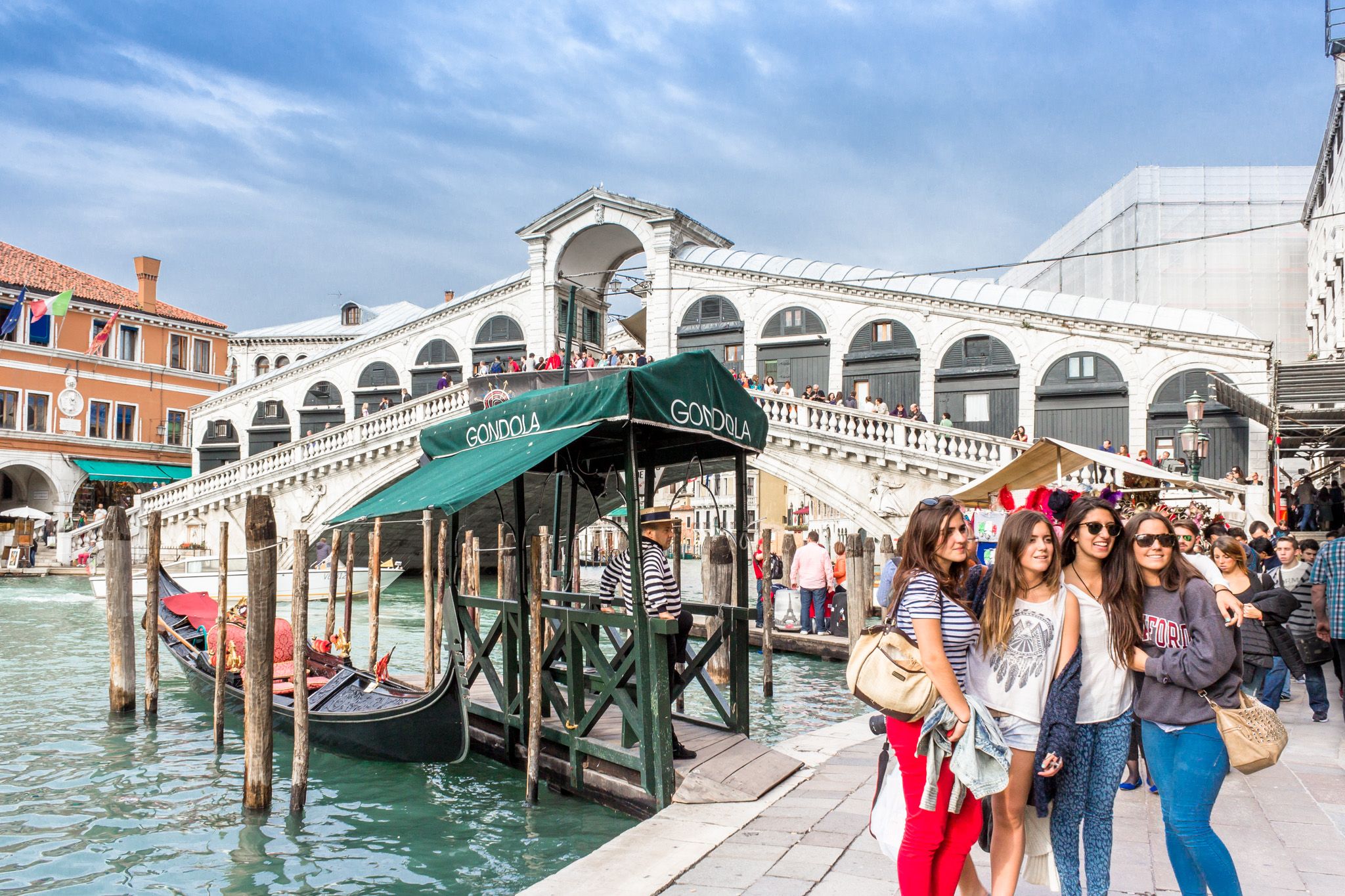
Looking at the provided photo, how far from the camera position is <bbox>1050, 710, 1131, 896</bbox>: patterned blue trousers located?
122 inches

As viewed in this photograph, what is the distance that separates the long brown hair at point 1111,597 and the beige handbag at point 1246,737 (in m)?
0.23

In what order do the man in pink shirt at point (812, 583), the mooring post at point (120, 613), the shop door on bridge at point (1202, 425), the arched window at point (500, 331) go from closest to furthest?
1. the mooring post at point (120, 613)
2. the man in pink shirt at point (812, 583)
3. the shop door on bridge at point (1202, 425)
4. the arched window at point (500, 331)

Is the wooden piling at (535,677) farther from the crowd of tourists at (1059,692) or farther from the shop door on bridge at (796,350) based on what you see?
the shop door on bridge at (796,350)

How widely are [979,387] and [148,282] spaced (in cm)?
2576

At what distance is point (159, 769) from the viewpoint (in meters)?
7.52

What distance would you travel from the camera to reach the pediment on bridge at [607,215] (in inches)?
974

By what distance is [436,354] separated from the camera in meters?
27.5

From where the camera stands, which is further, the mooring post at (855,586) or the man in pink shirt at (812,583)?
the man in pink shirt at (812,583)

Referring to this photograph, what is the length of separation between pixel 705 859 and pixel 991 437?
14.3 meters

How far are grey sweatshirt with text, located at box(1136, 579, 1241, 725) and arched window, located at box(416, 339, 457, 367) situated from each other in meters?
25.5

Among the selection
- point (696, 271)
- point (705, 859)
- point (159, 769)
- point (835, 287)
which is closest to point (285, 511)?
point (696, 271)

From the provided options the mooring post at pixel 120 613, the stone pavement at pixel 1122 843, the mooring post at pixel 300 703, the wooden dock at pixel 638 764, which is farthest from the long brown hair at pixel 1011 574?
the mooring post at pixel 120 613

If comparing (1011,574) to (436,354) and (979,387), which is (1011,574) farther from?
(436,354)

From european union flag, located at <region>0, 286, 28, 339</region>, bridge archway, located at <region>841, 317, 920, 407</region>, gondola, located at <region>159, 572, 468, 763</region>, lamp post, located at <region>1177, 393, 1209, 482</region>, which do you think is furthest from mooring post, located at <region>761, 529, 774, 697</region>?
european union flag, located at <region>0, 286, 28, 339</region>
